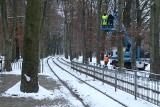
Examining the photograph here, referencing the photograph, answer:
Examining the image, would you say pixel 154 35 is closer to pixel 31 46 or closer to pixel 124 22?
pixel 31 46

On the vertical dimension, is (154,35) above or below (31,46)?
above

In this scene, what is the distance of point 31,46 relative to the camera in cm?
1717

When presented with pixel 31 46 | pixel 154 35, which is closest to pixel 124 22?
pixel 154 35

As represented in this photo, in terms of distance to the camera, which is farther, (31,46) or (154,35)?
(154,35)

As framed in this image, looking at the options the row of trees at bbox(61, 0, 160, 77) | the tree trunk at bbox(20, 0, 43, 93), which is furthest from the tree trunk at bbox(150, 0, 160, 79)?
the tree trunk at bbox(20, 0, 43, 93)

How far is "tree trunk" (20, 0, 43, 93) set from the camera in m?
17.0

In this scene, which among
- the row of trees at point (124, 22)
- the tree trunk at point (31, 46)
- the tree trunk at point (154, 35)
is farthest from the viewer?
the row of trees at point (124, 22)

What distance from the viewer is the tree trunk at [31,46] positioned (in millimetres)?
17016

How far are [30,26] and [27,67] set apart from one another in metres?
A: 1.88

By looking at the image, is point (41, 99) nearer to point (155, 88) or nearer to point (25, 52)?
point (25, 52)

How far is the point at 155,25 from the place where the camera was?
22.9 m

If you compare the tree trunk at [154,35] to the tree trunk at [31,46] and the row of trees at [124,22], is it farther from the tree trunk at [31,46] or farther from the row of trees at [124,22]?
the tree trunk at [31,46]

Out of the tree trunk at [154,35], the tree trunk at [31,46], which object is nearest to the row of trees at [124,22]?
the tree trunk at [154,35]

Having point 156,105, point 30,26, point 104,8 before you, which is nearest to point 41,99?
point 30,26
